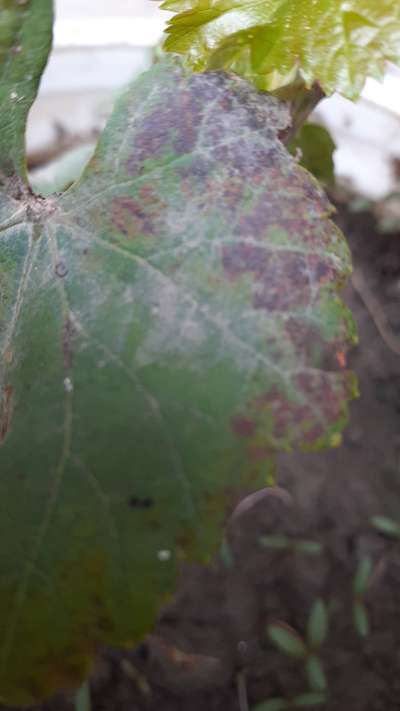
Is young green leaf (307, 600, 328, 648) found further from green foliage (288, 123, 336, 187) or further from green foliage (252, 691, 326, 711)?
green foliage (288, 123, 336, 187)

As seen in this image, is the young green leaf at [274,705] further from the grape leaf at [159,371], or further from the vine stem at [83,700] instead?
the grape leaf at [159,371]

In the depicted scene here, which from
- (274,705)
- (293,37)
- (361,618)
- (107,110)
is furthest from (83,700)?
Result: (107,110)

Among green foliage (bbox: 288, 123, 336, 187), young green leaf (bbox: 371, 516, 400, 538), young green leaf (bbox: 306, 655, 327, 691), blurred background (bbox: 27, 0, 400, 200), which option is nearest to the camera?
green foliage (bbox: 288, 123, 336, 187)

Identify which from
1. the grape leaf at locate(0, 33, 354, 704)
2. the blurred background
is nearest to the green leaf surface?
the grape leaf at locate(0, 33, 354, 704)

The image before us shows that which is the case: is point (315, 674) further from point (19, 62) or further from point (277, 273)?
point (19, 62)

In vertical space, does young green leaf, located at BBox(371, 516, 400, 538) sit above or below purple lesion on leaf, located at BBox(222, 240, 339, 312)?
below

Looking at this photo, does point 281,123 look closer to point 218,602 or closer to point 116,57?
point 218,602
